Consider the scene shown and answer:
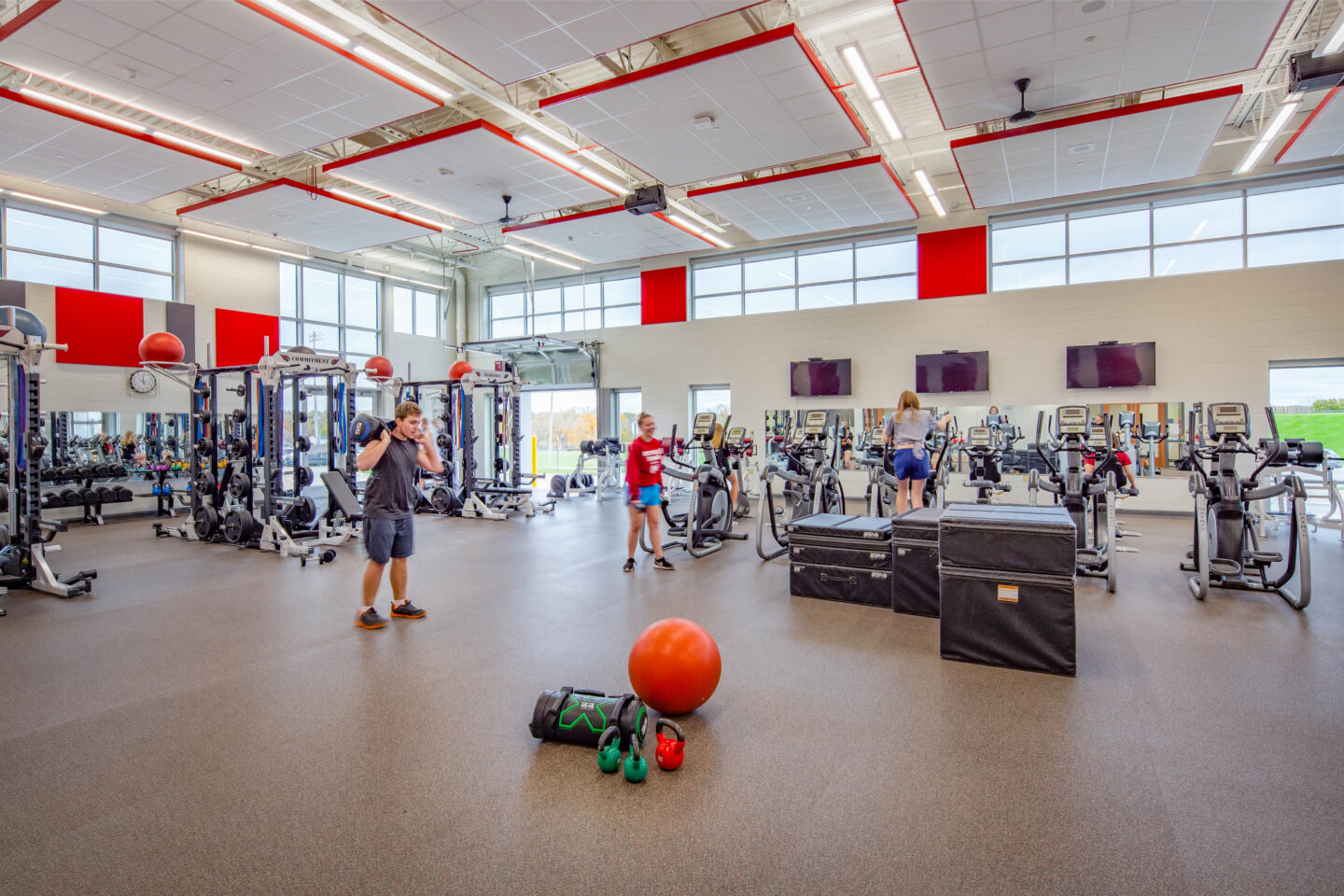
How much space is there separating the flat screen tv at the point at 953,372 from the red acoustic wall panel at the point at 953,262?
1.08 m

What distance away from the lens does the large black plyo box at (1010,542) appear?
11.4 ft

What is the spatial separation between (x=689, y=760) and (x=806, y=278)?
11.3 metres

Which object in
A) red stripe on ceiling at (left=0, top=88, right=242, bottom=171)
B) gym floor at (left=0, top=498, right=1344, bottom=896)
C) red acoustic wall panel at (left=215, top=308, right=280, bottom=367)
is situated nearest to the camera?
gym floor at (left=0, top=498, right=1344, bottom=896)

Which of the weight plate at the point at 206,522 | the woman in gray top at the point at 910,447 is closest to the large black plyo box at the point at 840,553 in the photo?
the woman in gray top at the point at 910,447

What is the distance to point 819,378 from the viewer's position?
40.3 feet

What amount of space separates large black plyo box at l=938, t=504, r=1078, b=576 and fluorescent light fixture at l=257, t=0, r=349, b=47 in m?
6.02

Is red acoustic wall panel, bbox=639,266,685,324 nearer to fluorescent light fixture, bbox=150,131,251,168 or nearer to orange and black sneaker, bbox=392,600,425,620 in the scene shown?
fluorescent light fixture, bbox=150,131,251,168

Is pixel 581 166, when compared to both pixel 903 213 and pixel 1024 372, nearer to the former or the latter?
pixel 903 213

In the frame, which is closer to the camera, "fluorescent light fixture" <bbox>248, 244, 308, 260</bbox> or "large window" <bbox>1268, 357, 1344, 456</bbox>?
"large window" <bbox>1268, 357, 1344, 456</bbox>

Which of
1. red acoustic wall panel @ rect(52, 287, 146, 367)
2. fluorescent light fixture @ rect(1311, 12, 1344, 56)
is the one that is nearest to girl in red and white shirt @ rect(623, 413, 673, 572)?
fluorescent light fixture @ rect(1311, 12, 1344, 56)

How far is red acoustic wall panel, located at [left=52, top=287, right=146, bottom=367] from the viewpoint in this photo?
10133mm

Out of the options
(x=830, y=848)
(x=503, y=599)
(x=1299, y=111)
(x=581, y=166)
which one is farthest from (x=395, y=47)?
(x=1299, y=111)

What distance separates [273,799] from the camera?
2420 millimetres

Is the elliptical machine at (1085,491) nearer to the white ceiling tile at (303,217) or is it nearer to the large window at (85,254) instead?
the white ceiling tile at (303,217)
